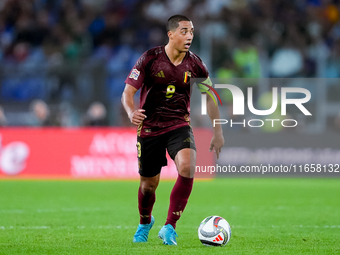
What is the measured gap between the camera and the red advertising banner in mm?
14547

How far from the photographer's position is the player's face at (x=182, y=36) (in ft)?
19.2

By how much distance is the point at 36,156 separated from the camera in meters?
14.6

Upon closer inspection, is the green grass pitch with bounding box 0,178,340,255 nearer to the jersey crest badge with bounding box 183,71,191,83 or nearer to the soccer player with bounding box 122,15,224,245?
A: the soccer player with bounding box 122,15,224,245

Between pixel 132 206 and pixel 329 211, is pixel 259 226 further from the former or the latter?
pixel 132 206

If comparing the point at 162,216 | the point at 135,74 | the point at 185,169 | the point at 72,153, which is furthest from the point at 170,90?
the point at 72,153

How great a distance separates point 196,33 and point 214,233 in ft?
38.9

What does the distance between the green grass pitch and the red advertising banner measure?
23.4 inches

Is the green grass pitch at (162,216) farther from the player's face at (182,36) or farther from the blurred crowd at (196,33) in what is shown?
the blurred crowd at (196,33)

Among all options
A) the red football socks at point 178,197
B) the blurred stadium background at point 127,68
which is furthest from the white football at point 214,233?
the blurred stadium background at point 127,68

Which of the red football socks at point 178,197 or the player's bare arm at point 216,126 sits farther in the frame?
the player's bare arm at point 216,126

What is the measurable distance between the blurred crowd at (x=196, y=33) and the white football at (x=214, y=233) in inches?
410

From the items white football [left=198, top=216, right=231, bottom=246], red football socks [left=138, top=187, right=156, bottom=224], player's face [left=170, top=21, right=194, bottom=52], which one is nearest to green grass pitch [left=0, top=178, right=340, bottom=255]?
white football [left=198, top=216, right=231, bottom=246]

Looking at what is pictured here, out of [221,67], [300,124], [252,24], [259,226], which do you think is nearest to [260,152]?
[300,124]

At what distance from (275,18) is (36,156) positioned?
8.46 meters
